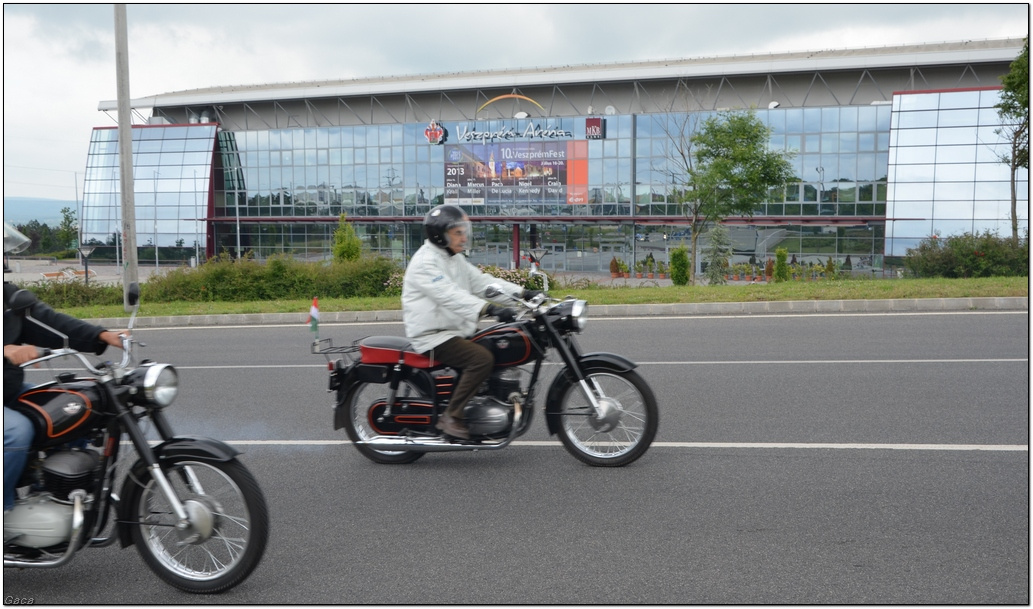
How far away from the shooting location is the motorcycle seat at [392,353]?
18.7 ft

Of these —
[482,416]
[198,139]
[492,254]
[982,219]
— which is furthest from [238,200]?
[482,416]

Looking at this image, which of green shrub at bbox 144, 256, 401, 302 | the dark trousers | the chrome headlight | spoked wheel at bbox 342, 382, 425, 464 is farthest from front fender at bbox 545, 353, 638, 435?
green shrub at bbox 144, 256, 401, 302

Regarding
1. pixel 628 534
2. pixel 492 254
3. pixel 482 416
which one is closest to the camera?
pixel 628 534

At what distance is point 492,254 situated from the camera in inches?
2115

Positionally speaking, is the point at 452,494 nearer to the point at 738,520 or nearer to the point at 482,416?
the point at 482,416

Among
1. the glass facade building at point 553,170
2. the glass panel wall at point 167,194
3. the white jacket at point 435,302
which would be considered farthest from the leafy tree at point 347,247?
the white jacket at point 435,302

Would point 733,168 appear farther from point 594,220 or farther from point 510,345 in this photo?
point 510,345

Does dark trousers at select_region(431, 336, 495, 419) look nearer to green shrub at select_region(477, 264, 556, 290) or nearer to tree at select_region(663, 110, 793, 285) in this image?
green shrub at select_region(477, 264, 556, 290)

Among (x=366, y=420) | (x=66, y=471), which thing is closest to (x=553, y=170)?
(x=366, y=420)

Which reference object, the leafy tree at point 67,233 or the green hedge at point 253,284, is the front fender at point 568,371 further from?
the leafy tree at point 67,233

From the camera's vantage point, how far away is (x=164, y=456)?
3.80 meters

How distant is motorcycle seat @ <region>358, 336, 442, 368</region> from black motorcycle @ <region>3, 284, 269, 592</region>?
204 centimetres

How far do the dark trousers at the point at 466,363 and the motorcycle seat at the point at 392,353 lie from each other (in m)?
0.14

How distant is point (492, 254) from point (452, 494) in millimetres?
48656
